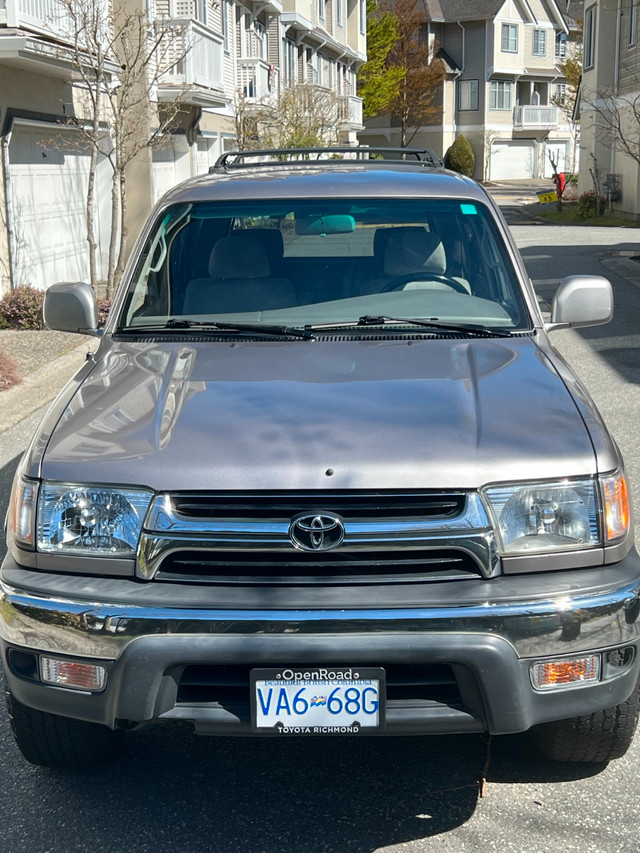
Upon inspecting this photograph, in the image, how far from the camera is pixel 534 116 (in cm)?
6744

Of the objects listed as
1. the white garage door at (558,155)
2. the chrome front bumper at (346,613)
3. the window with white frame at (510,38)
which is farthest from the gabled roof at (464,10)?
the chrome front bumper at (346,613)

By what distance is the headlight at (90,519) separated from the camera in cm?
316

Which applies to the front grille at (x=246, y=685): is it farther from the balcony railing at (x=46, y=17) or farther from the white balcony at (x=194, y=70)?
the white balcony at (x=194, y=70)

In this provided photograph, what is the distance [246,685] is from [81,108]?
17247 millimetres

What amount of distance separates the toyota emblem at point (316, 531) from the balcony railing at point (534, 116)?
67645 mm

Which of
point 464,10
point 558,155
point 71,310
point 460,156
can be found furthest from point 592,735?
point 558,155

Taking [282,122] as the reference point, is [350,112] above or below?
above

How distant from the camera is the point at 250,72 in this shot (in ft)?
106

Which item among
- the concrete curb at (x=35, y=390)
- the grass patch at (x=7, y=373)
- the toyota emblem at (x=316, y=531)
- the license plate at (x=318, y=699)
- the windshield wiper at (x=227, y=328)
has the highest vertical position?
the windshield wiper at (x=227, y=328)

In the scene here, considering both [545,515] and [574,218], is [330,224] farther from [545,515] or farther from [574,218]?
[574,218]

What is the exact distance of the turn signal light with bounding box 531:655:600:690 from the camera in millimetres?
3082

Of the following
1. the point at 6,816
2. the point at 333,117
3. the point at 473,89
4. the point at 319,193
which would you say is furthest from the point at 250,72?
the point at 473,89

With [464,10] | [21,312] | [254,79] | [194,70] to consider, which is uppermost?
[464,10]

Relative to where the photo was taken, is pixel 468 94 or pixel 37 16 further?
pixel 468 94
